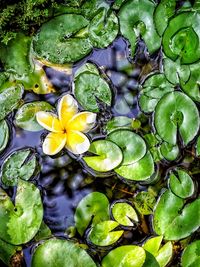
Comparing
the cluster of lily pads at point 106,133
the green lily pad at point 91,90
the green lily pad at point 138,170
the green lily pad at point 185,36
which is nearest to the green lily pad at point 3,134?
the cluster of lily pads at point 106,133

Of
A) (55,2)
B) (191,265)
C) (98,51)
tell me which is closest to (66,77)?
(98,51)

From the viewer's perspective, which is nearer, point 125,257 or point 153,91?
point 125,257

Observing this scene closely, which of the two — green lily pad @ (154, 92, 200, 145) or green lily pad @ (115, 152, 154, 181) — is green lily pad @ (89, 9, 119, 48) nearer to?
green lily pad @ (154, 92, 200, 145)

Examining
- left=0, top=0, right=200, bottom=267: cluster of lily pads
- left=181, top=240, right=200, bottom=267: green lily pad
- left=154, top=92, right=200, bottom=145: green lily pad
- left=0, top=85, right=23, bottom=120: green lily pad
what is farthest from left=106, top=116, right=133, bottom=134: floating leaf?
left=181, top=240, right=200, bottom=267: green lily pad

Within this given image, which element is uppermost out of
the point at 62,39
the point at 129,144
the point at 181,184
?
the point at 62,39

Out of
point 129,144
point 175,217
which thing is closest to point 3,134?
point 129,144

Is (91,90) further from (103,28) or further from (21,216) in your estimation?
(21,216)

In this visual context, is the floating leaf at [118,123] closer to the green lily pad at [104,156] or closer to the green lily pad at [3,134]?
the green lily pad at [104,156]
